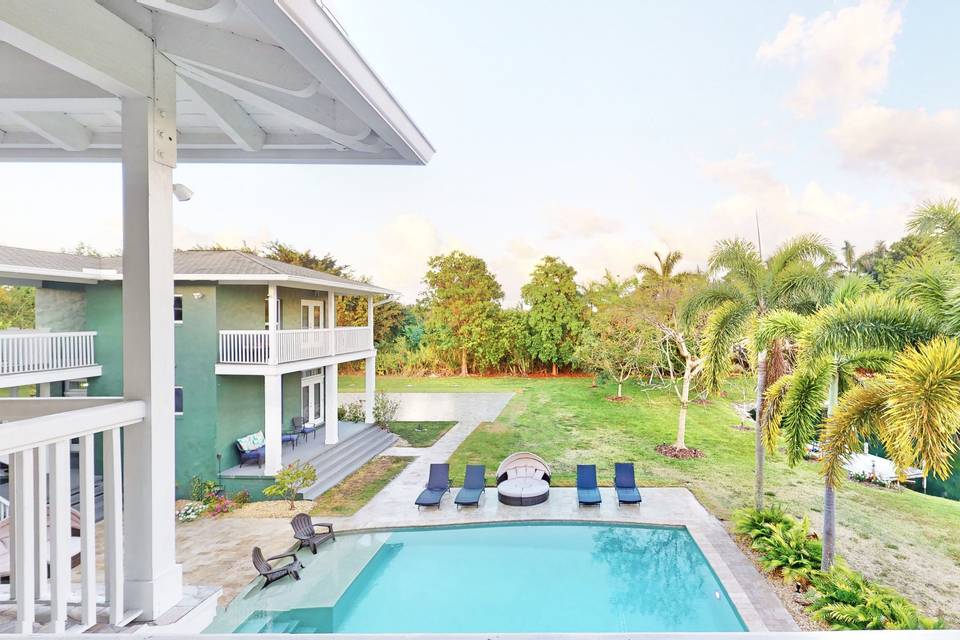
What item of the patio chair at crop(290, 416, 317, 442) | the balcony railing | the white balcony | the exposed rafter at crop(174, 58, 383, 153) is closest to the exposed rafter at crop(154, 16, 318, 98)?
the exposed rafter at crop(174, 58, 383, 153)

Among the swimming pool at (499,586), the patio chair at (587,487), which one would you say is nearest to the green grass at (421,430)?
the patio chair at (587,487)

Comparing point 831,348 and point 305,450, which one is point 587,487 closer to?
point 831,348

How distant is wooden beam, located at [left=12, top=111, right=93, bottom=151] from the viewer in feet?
8.30

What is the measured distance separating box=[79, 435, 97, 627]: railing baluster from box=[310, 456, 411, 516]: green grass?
9098 mm

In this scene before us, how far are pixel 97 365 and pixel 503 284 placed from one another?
2192 cm

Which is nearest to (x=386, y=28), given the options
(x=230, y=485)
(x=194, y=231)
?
(x=230, y=485)

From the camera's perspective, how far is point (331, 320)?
48.7 ft

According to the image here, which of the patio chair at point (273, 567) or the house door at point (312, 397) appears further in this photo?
the house door at point (312, 397)

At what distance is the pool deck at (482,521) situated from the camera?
719 centimetres

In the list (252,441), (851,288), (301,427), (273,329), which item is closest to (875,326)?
(851,288)

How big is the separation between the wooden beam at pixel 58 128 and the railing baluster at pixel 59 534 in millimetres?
1992

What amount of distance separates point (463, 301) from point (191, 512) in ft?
65.4

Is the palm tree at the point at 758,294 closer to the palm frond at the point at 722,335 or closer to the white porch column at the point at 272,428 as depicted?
the palm frond at the point at 722,335

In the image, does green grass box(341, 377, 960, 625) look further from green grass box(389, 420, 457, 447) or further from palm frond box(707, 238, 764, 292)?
palm frond box(707, 238, 764, 292)
